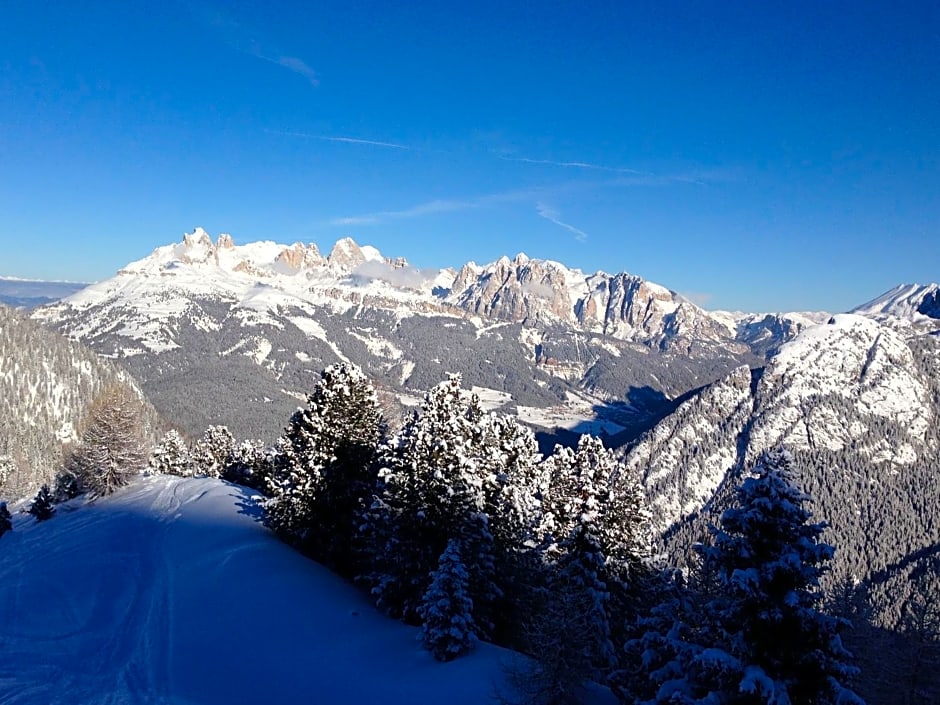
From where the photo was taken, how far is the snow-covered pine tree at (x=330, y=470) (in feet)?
113

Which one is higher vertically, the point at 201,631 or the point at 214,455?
the point at 201,631

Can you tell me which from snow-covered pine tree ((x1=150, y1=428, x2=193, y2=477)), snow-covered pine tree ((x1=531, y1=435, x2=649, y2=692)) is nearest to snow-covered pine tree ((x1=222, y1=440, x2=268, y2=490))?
snow-covered pine tree ((x1=150, y1=428, x2=193, y2=477))

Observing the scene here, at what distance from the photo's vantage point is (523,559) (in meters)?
30.1

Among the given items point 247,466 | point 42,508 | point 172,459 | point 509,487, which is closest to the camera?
point 509,487

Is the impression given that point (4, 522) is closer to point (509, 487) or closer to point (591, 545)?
point (509, 487)

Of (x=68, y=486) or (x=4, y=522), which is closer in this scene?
(x=4, y=522)

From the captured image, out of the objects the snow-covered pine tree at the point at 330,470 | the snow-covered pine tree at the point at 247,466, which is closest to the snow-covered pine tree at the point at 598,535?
the snow-covered pine tree at the point at 330,470

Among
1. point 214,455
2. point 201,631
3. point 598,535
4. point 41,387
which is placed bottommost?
point 41,387

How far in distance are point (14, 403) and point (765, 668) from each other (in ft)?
689

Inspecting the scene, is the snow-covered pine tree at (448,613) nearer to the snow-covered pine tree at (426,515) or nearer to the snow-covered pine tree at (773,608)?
the snow-covered pine tree at (426,515)

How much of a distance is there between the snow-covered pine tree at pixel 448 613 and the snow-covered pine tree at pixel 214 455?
58258 millimetres

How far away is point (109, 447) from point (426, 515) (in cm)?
4453

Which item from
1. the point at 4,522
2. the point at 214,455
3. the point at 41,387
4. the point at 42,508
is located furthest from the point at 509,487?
the point at 41,387

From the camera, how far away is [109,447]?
181ft
